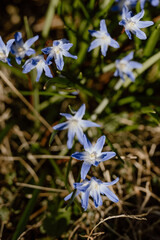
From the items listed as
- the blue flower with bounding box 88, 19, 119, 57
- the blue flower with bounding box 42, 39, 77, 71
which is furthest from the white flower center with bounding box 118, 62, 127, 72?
the blue flower with bounding box 42, 39, 77, 71

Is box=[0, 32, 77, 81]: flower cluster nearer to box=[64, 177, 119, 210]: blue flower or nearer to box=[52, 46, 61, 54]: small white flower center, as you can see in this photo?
box=[52, 46, 61, 54]: small white flower center

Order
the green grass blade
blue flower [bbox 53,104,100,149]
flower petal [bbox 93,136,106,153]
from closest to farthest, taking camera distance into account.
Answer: flower petal [bbox 93,136,106,153], blue flower [bbox 53,104,100,149], the green grass blade

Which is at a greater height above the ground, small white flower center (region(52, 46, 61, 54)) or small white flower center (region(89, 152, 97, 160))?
small white flower center (region(52, 46, 61, 54))

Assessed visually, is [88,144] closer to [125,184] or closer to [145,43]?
[125,184]

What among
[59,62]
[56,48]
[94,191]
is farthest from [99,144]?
[56,48]

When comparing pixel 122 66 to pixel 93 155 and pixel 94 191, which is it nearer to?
pixel 93 155

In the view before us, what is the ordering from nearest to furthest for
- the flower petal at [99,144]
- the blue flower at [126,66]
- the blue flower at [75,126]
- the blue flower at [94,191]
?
the blue flower at [94,191]
the flower petal at [99,144]
the blue flower at [75,126]
the blue flower at [126,66]

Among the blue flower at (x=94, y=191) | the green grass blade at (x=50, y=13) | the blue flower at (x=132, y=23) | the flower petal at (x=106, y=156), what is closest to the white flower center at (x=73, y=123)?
the flower petal at (x=106, y=156)

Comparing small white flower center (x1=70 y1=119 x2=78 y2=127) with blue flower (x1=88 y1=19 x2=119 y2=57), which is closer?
blue flower (x1=88 y1=19 x2=119 y2=57)

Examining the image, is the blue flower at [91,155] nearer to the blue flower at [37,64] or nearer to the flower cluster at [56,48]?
the flower cluster at [56,48]
